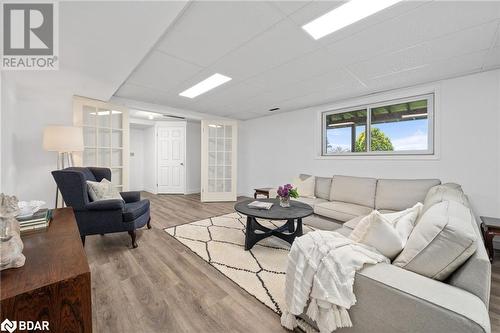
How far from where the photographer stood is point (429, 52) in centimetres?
211

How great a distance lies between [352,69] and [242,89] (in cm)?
161

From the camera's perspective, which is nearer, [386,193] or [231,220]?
[386,193]

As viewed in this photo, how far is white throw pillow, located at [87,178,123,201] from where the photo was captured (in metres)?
2.46

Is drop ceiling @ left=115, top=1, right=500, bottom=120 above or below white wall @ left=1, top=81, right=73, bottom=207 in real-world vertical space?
above

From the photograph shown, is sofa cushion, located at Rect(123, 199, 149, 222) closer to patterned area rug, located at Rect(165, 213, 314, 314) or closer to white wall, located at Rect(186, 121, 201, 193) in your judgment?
patterned area rug, located at Rect(165, 213, 314, 314)

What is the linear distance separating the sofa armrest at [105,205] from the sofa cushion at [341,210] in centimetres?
264

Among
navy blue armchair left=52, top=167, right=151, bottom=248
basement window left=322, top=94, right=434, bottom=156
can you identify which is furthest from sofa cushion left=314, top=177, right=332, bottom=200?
navy blue armchair left=52, top=167, right=151, bottom=248

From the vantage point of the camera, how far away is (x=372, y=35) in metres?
1.83

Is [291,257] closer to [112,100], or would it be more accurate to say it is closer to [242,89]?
[242,89]

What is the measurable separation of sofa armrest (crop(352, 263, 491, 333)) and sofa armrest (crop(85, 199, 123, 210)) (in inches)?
96.5

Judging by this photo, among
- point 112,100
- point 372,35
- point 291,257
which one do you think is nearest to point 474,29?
point 372,35

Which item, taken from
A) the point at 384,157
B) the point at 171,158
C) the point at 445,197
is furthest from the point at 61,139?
the point at 384,157

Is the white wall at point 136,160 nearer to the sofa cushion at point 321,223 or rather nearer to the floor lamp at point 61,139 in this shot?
the floor lamp at point 61,139

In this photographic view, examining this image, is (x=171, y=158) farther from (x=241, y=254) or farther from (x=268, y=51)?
(x=268, y=51)
